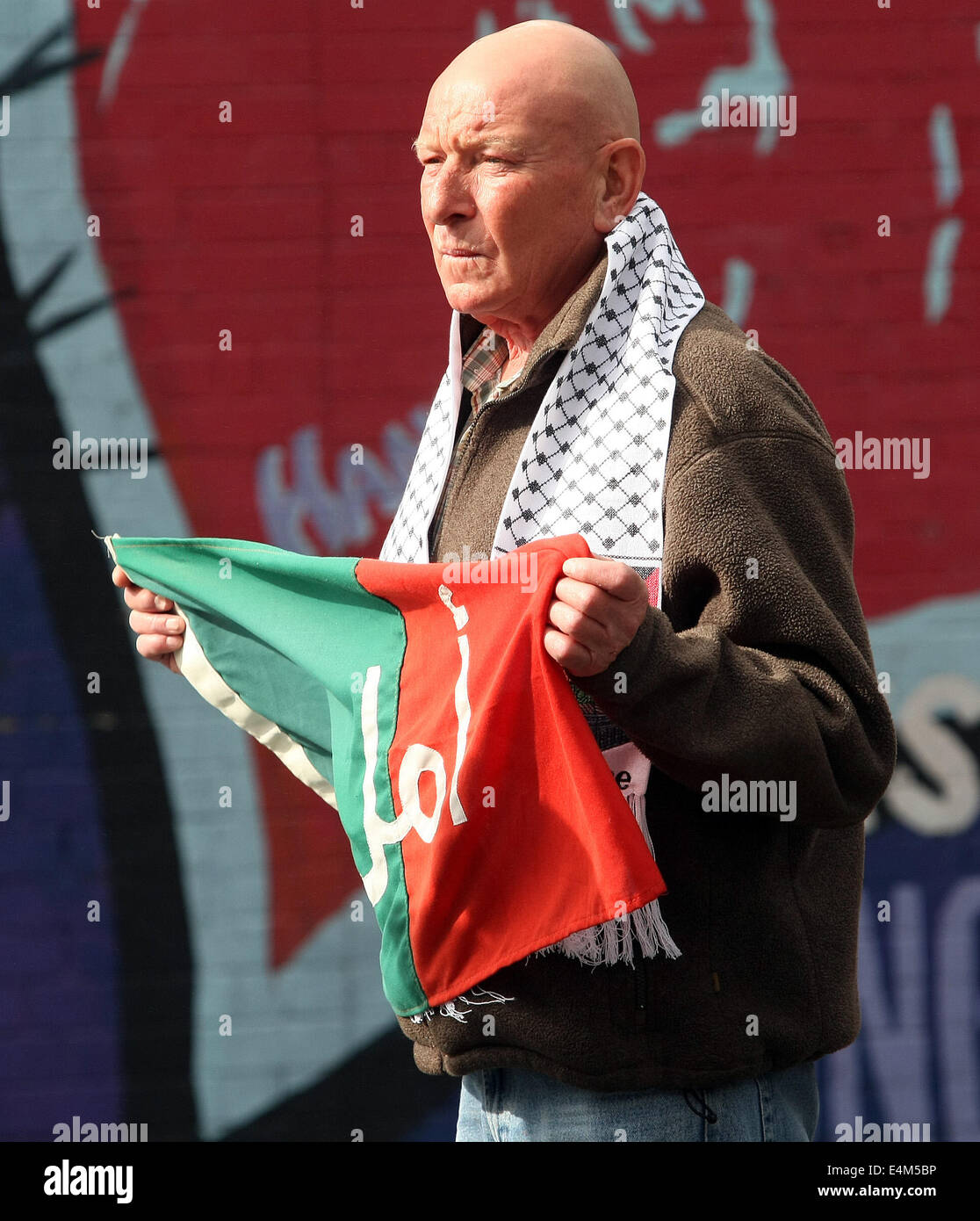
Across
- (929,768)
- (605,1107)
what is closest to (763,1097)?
(605,1107)

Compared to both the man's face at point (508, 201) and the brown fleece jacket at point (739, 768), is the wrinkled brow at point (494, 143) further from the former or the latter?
the brown fleece jacket at point (739, 768)

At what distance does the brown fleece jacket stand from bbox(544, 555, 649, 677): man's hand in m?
0.04

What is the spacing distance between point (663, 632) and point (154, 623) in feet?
3.47

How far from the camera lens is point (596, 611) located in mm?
1533

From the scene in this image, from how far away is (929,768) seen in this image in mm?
3666

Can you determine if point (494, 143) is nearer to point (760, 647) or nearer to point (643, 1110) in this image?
point (760, 647)

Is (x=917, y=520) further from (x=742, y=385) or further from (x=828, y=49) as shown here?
(x=742, y=385)

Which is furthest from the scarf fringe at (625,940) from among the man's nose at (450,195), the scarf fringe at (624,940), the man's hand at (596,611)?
the man's nose at (450,195)

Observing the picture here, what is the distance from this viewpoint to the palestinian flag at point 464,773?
1.67 meters

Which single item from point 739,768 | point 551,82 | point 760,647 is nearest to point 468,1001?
point 739,768

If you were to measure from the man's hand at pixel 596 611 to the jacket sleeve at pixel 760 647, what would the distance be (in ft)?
0.05

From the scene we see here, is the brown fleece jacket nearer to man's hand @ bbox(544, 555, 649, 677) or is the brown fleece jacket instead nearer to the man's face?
man's hand @ bbox(544, 555, 649, 677)

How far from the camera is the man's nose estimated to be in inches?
77.3

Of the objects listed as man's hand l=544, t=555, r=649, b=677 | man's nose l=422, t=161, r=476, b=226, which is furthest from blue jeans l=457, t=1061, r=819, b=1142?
man's nose l=422, t=161, r=476, b=226
